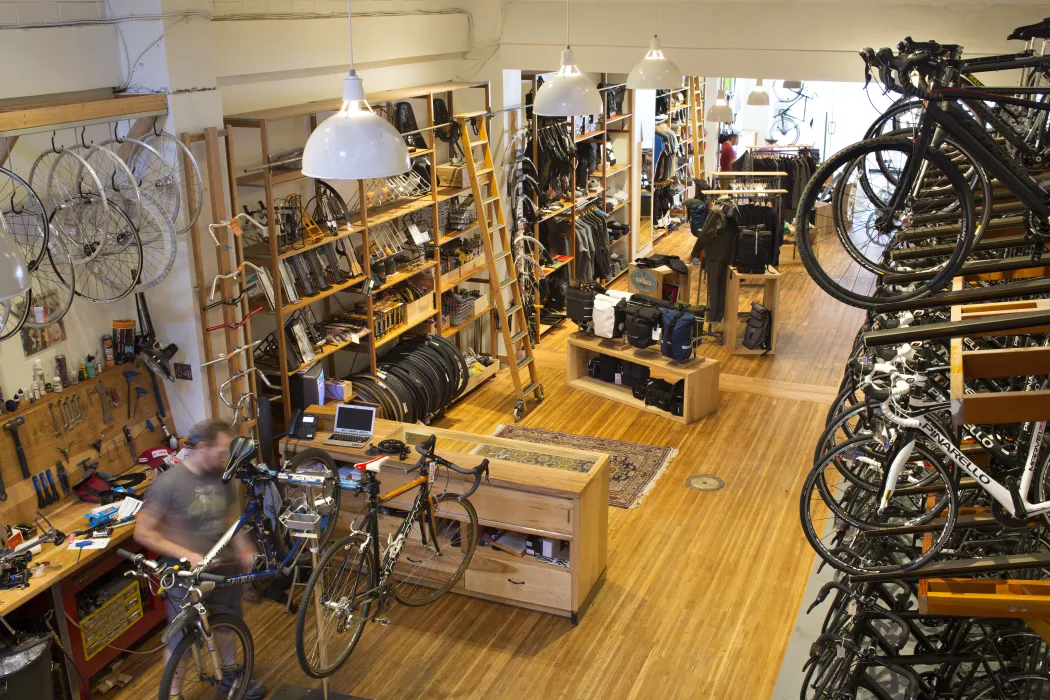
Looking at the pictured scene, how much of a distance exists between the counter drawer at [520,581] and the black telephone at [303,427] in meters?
1.31

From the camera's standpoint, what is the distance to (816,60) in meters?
7.84

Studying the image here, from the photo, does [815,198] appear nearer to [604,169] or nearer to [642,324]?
[642,324]

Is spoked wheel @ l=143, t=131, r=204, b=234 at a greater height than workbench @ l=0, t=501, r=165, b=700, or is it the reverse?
spoked wheel @ l=143, t=131, r=204, b=234

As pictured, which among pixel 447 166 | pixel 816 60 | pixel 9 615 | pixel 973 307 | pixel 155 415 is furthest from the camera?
pixel 447 166

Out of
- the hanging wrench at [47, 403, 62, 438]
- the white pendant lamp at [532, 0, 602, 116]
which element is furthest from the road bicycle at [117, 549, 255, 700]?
the white pendant lamp at [532, 0, 602, 116]

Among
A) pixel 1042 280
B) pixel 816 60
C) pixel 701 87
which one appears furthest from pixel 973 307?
pixel 701 87

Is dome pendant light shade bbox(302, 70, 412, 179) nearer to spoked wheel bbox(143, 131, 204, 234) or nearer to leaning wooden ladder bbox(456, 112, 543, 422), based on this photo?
spoked wheel bbox(143, 131, 204, 234)

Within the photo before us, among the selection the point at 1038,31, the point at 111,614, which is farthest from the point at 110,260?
the point at 1038,31

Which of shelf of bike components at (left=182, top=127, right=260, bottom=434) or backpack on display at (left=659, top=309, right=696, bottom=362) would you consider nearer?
shelf of bike components at (left=182, top=127, right=260, bottom=434)

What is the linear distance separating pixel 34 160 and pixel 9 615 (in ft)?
7.65

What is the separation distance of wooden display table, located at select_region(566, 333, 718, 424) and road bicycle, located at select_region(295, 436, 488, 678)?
3.22 meters

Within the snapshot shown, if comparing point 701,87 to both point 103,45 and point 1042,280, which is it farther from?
point 1042,280

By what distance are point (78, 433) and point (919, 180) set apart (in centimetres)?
447

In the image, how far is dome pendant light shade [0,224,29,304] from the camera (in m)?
2.94
